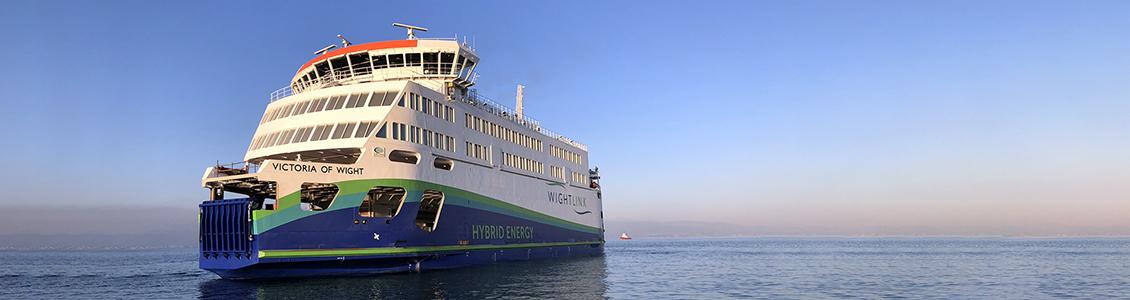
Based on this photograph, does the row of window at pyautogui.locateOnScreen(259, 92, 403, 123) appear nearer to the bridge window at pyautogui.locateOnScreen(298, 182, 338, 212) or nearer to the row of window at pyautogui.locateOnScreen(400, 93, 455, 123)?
the row of window at pyautogui.locateOnScreen(400, 93, 455, 123)

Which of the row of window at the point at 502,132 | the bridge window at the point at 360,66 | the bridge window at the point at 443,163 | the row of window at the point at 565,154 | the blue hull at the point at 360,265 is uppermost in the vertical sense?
the bridge window at the point at 360,66

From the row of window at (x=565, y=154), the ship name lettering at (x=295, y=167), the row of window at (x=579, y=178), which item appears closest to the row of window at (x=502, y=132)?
the row of window at (x=565, y=154)

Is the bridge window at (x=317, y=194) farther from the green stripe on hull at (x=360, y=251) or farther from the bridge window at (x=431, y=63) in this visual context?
the bridge window at (x=431, y=63)

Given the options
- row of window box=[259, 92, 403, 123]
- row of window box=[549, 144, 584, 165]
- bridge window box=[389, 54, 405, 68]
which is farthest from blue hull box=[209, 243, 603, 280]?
row of window box=[549, 144, 584, 165]

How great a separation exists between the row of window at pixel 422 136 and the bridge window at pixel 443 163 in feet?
1.69

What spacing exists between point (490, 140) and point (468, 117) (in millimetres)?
2301

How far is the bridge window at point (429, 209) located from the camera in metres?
32.2

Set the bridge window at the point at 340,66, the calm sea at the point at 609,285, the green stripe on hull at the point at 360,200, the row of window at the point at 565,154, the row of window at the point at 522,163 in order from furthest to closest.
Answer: the row of window at the point at 565,154, the row of window at the point at 522,163, the bridge window at the point at 340,66, the green stripe on hull at the point at 360,200, the calm sea at the point at 609,285

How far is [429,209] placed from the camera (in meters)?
35.0

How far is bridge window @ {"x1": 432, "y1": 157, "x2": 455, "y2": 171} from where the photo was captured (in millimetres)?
33547

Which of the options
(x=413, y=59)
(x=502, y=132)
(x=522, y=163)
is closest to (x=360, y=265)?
(x=413, y=59)

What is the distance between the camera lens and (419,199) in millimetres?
30312

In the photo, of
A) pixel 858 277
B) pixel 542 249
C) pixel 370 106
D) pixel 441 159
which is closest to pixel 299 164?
pixel 370 106

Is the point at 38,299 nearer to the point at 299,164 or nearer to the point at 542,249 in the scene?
the point at 299,164
